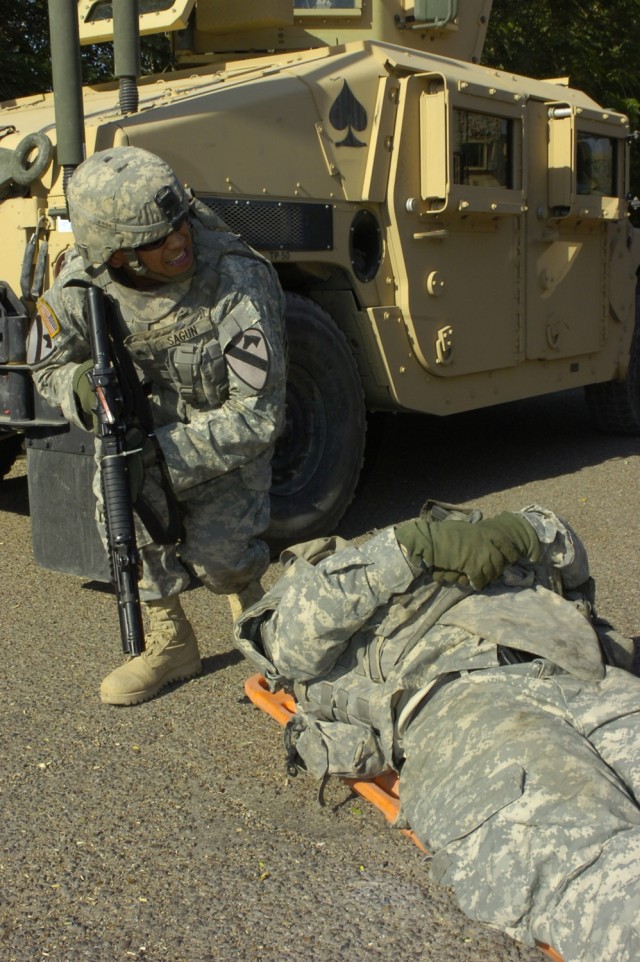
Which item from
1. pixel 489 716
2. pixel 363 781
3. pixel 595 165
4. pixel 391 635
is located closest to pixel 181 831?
pixel 363 781

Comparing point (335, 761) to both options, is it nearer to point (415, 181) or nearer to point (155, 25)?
point (415, 181)

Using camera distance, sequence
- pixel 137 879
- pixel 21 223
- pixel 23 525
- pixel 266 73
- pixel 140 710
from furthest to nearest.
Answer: pixel 23 525
pixel 266 73
pixel 21 223
pixel 140 710
pixel 137 879

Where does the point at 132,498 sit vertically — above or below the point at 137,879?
above

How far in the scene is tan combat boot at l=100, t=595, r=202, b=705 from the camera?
3723mm

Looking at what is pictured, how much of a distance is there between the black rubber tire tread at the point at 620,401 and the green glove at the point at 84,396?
4.76 metres

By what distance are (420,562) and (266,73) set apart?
332cm

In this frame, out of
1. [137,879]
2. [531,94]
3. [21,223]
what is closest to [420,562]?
[137,879]

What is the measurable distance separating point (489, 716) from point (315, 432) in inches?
116

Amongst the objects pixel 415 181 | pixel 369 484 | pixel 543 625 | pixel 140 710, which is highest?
pixel 415 181

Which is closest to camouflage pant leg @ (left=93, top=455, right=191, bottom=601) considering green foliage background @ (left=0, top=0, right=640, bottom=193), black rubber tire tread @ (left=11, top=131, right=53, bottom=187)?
black rubber tire tread @ (left=11, top=131, right=53, bottom=187)

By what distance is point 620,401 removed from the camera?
7.82 metres

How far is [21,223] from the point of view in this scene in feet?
Answer: 15.6

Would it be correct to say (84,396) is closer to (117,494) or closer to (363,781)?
(117,494)

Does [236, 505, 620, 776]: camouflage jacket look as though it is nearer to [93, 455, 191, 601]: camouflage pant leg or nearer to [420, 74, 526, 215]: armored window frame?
[93, 455, 191, 601]: camouflage pant leg
